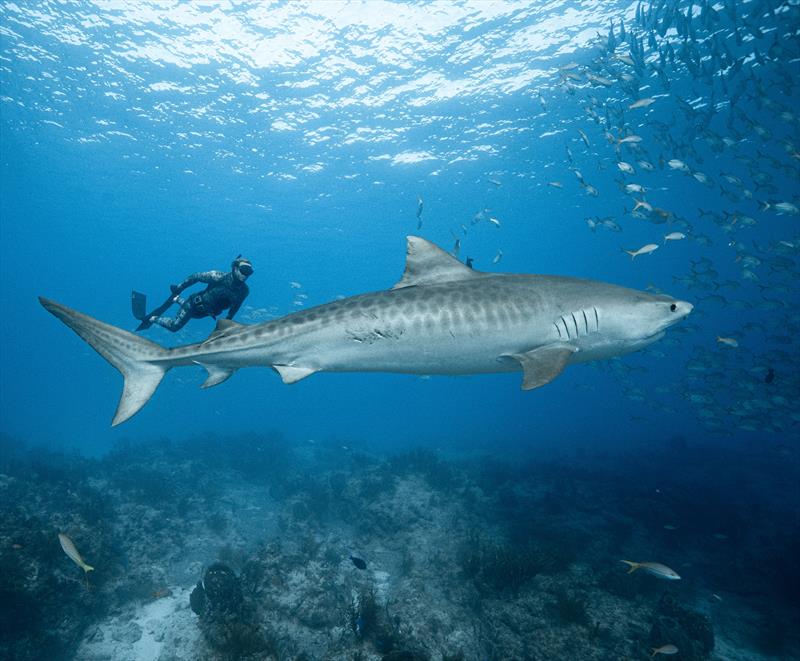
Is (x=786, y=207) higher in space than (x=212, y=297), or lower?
higher

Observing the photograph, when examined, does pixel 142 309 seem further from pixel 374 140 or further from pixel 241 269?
pixel 374 140

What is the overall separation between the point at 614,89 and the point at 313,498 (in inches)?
1327

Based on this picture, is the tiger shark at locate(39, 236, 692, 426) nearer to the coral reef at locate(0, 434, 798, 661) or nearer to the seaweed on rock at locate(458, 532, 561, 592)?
the coral reef at locate(0, 434, 798, 661)

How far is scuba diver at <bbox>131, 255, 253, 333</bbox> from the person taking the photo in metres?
8.77

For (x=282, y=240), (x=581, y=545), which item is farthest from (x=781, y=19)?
(x=282, y=240)

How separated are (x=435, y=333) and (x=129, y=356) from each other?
4058 mm

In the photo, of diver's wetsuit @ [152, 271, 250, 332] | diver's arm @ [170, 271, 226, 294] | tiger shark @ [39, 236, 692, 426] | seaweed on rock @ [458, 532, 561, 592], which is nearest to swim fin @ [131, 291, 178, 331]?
diver's arm @ [170, 271, 226, 294]

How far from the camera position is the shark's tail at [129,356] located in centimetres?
503

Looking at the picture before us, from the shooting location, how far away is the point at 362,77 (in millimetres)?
27656

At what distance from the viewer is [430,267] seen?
5270 millimetres

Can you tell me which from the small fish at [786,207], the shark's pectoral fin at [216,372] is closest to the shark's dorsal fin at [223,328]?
the shark's pectoral fin at [216,372]

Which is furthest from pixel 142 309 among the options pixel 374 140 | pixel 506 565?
pixel 374 140

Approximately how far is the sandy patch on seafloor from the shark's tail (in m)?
5.65

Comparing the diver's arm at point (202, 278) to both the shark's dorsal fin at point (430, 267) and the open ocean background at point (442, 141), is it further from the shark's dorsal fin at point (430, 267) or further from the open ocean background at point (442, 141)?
the open ocean background at point (442, 141)
